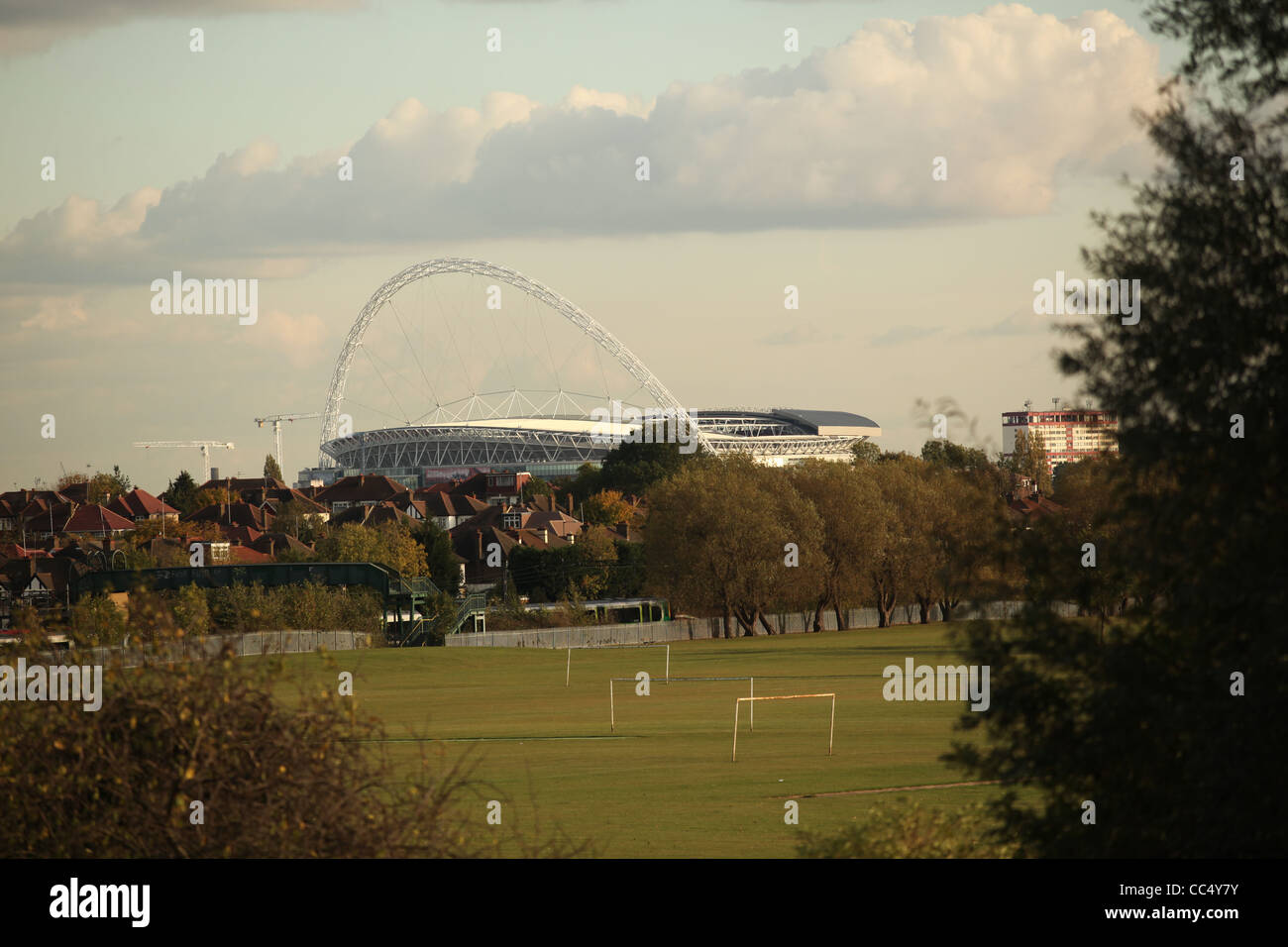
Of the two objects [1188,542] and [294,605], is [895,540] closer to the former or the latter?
[294,605]


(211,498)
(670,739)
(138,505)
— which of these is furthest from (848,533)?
(211,498)

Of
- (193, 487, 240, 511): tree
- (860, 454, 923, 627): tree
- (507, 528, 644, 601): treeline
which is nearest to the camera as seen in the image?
(860, 454, 923, 627): tree

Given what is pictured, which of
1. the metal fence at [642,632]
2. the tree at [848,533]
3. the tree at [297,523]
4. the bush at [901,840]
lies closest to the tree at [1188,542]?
the bush at [901,840]

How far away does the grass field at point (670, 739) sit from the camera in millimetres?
25312

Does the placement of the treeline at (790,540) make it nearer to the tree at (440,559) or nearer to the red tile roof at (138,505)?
the tree at (440,559)

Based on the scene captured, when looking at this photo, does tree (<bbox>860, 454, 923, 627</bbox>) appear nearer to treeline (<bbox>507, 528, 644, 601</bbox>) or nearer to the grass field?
the grass field

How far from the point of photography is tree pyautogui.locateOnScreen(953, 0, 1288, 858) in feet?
42.5

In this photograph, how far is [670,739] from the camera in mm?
40719

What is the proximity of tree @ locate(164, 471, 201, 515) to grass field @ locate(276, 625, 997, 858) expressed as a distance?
117 meters

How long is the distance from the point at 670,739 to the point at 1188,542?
2804cm

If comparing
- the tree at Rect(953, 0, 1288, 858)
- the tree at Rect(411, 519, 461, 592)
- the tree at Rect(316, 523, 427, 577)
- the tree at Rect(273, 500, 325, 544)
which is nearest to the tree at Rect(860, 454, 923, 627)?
the tree at Rect(411, 519, 461, 592)
